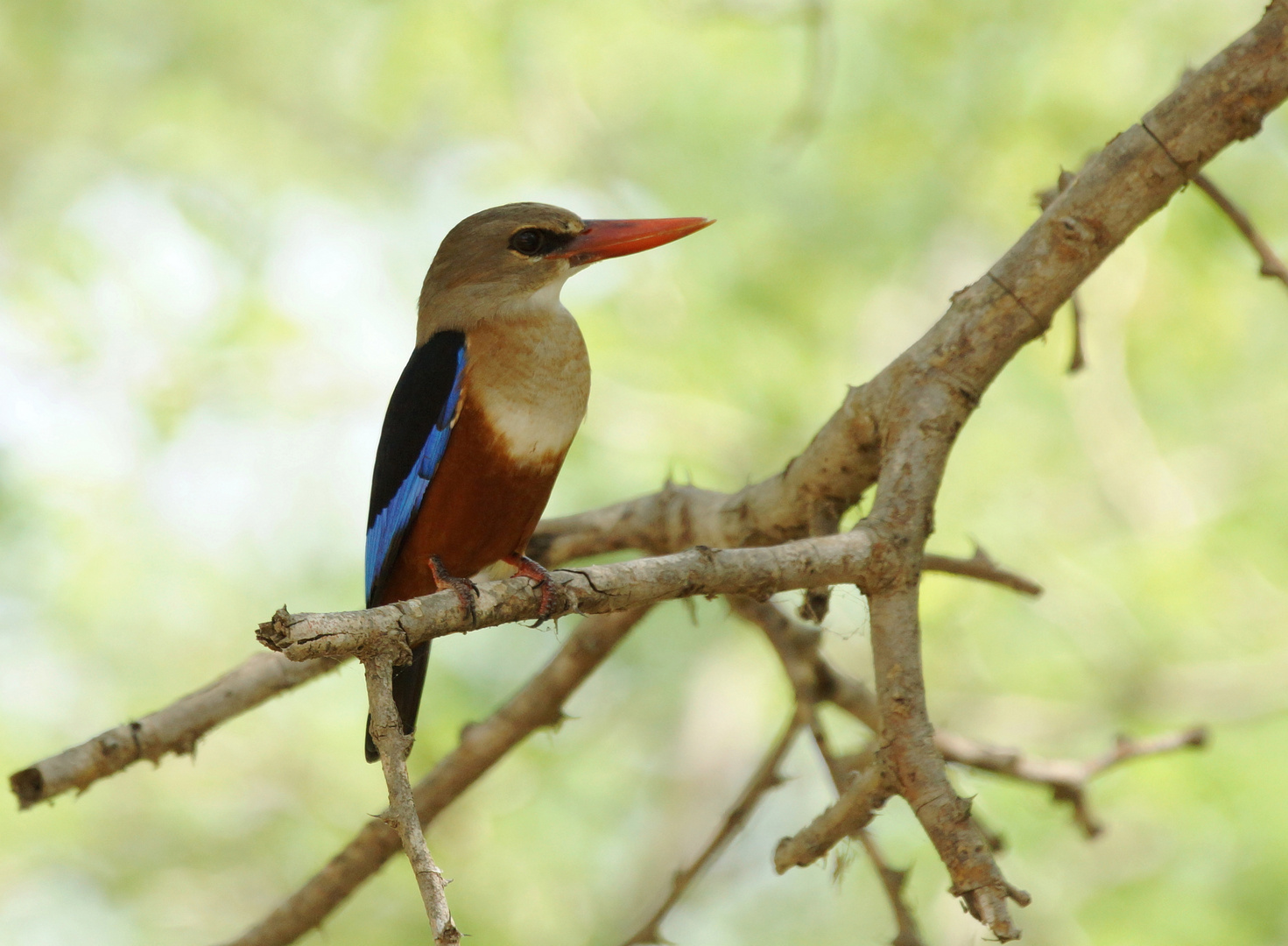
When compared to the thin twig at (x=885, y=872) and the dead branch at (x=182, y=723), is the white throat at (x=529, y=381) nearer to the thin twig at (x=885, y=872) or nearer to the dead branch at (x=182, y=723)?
the dead branch at (x=182, y=723)

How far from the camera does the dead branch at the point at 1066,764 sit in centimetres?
387

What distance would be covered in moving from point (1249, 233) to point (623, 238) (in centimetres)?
191

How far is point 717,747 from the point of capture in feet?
28.1

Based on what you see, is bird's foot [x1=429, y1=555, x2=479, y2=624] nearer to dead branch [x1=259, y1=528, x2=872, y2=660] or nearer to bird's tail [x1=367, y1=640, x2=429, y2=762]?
dead branch [x1=259, y1=528, x2=872, y2=660]

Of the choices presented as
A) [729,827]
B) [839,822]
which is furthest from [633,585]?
[729,827]

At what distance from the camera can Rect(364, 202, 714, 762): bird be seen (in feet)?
11.9

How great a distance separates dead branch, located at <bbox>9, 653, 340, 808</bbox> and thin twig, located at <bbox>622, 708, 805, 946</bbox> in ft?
3.94

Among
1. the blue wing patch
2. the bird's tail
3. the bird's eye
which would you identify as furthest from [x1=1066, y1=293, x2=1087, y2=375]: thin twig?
the bird's tail

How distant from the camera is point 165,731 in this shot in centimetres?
346

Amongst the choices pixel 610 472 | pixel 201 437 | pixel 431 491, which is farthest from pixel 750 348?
pixel 431 491

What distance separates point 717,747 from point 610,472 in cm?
244

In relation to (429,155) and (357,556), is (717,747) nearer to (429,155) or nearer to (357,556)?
(357,556)

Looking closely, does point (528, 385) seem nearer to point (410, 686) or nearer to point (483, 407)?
point (483, 407)

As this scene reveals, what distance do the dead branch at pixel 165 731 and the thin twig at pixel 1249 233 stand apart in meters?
2.69
